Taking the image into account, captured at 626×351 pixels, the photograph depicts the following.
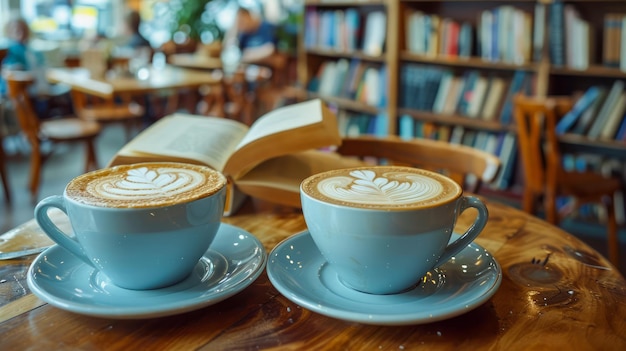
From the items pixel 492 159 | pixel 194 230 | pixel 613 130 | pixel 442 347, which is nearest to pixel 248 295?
pixel 194 230

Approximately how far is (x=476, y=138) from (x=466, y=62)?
1.36 ft

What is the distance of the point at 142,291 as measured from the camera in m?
0.61

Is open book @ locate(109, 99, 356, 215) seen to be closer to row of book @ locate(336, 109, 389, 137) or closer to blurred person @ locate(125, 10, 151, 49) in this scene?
row of book @ locate(336, 109, 389, 137)

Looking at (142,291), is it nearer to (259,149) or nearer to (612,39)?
(259,149)

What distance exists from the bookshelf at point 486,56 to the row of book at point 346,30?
4cm

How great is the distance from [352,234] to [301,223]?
348mm

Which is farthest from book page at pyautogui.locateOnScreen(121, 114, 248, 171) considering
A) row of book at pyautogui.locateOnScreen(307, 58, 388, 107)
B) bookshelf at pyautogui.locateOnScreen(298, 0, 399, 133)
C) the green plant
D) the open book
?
the green plant

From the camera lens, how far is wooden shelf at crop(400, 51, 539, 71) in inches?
120

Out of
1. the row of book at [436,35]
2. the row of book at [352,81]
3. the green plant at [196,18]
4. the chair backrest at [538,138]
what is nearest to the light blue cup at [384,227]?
the chair backrest at [538,138]

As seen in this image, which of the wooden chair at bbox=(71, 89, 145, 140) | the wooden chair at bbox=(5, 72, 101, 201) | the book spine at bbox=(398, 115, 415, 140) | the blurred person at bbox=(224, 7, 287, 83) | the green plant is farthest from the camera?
the green plant

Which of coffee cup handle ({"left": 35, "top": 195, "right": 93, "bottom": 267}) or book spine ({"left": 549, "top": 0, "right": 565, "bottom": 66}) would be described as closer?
coffee cup handle ({"left": 35, "top": 195, "right": 93, "bottom": 267})

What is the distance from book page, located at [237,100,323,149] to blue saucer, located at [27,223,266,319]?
186 mm

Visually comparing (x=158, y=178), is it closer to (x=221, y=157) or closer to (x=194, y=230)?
(x=194, y=230)

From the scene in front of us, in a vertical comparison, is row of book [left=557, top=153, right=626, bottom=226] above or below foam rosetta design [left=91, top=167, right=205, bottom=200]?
Answer: below
